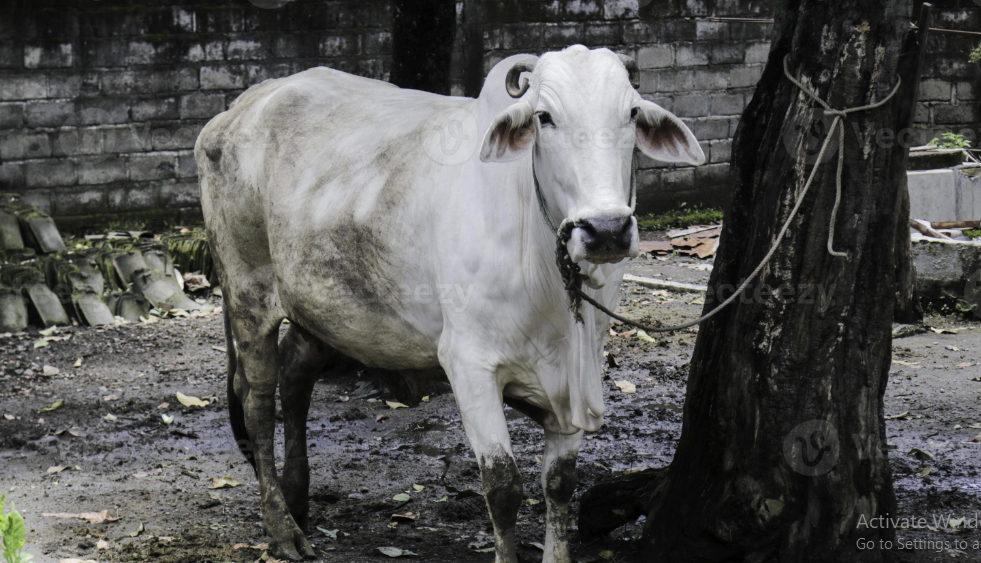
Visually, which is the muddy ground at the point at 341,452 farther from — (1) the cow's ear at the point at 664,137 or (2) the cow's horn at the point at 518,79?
(2) the cow's horn at the point at 518,79

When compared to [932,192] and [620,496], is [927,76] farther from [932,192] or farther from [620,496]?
[620,496]

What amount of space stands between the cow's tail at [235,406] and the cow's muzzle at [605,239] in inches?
91.2

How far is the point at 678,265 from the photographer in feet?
31.4

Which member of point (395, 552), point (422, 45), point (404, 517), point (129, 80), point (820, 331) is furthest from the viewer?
point (129, 80)

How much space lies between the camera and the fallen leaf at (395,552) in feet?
13.3

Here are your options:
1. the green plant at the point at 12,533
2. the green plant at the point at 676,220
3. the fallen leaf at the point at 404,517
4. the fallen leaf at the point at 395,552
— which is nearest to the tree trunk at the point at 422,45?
the fallen leaf at the point at 404,517

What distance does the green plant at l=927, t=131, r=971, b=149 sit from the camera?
1128cm

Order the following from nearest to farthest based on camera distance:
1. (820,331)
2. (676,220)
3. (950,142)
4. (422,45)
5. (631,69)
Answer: (631,69) < (820,331) < (422,45) < (676,220) < (950,142)

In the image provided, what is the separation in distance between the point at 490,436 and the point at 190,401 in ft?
11.0

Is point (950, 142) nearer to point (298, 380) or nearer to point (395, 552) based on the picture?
point (298, 380)

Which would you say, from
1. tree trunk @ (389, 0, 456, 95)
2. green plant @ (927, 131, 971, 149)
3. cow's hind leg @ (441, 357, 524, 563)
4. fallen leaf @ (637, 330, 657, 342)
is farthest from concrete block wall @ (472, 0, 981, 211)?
cow's hind leg @ (441, 357, 524, 563)

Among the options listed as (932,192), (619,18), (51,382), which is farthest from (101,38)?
(932,192)

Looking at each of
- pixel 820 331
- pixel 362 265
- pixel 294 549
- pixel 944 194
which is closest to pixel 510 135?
pixel 362 265

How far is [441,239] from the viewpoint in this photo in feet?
11.6
